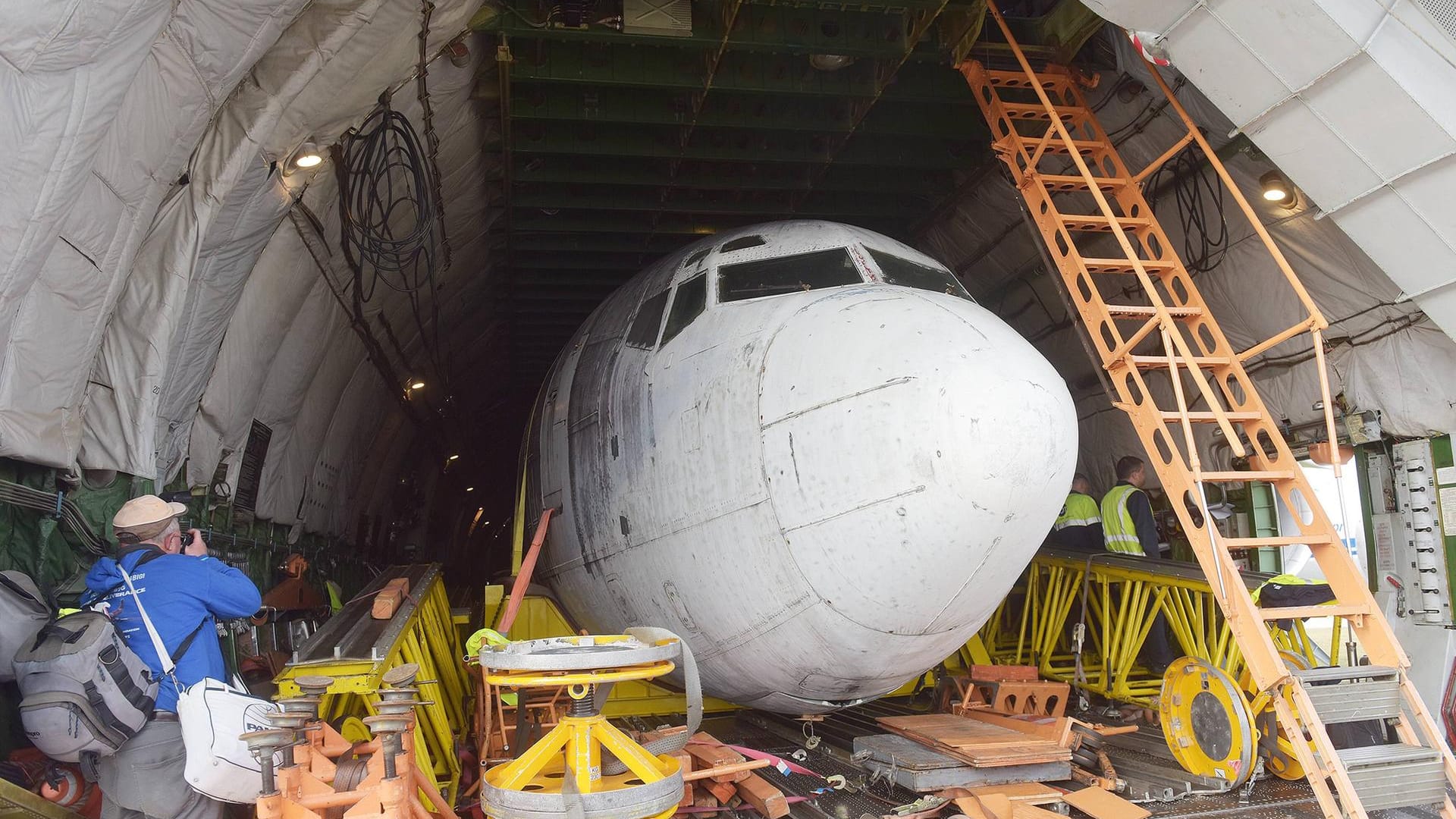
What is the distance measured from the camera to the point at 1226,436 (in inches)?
233

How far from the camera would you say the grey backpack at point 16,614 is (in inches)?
157

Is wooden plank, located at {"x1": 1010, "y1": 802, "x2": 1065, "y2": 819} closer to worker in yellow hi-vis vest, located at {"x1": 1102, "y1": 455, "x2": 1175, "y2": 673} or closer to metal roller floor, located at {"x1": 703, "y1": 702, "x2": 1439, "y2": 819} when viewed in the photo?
metal roller floor, located at {"x1": 703, "y1": 702, "x2": 1439, "y2": 819}

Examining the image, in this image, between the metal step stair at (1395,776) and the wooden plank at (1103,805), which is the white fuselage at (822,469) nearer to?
the wooden plank at (1103,805)

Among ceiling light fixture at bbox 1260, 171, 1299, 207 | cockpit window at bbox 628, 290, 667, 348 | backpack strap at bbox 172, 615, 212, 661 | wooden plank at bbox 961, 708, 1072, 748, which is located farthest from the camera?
ceiling light fixture at bbox 1260, 171, 1299, 207

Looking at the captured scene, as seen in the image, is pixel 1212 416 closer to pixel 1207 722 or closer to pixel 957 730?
pixel 1207 722

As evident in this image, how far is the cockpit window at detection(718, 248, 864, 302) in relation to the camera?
565 centimetres

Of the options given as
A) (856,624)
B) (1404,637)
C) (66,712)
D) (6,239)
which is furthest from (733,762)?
(1404,637)

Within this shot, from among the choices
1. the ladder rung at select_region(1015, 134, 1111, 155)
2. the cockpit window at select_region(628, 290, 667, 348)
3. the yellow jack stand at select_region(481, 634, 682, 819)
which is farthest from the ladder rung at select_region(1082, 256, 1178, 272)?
the yellow jack stand at select_region(481, 634, 682, 819)

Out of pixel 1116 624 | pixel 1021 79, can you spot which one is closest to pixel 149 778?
pixel 1116 624

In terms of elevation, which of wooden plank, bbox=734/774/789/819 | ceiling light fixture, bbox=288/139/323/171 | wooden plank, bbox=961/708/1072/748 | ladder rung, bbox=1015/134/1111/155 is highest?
ladder rung, bbox=1015/134/1111/155

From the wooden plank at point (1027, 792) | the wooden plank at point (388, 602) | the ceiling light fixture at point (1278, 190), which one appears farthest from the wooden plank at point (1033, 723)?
the ceiling light fixture at point (1278, 190)

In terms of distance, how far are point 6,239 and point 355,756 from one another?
2683 millimetres

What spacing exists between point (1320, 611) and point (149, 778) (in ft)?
20.4

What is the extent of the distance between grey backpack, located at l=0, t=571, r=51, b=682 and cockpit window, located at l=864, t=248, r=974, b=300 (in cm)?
467
